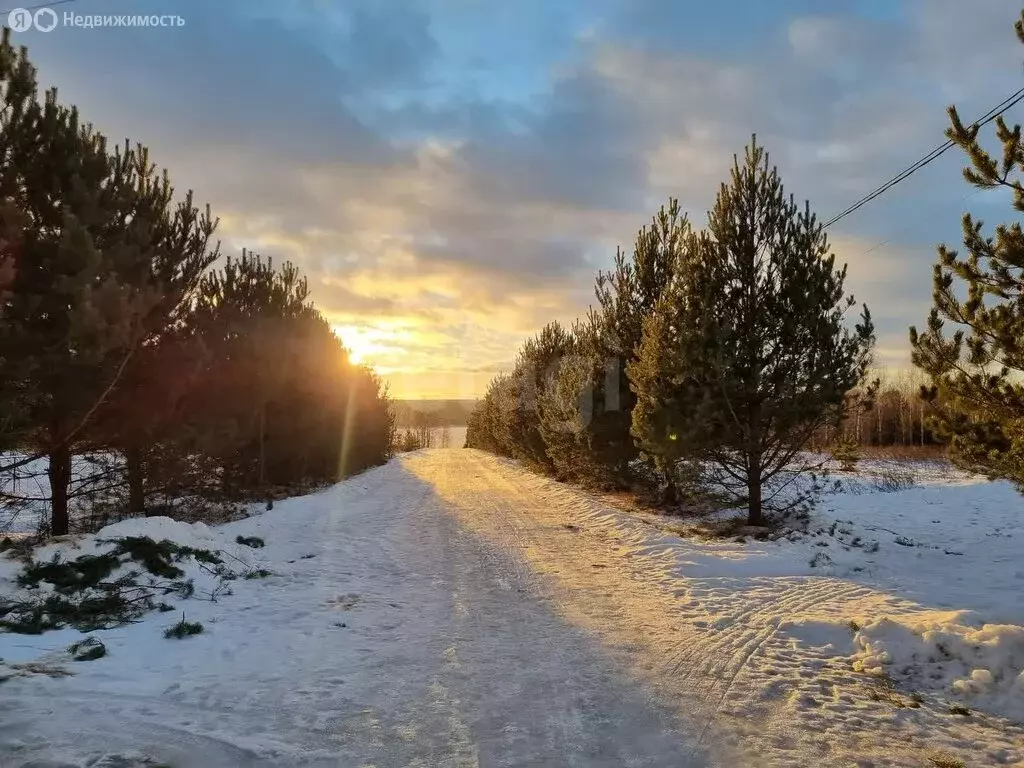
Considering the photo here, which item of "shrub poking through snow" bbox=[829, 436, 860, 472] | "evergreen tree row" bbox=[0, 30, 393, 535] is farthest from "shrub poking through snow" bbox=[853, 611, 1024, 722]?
"evergreen tree row" bbox=[0, 30, 393, 535]

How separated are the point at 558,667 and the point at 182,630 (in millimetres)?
3550

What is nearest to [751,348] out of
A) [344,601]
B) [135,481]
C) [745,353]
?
[745,353]

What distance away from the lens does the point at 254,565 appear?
8.53 metres

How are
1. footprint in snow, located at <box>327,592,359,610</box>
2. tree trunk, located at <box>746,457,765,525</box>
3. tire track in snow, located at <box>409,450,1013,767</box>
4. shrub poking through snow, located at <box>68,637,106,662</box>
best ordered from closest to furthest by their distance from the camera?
tire track in snow, located at <box>409,450,1013,767</box>, shrub poking through snow, located at <box>68,637,106,662</box>, footprint in snow, located at <box>327,592,359,610</box>, tree trunk, located at <box>746,457,765,525</box>

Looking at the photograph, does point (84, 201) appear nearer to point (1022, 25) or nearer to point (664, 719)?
point (664, 719)

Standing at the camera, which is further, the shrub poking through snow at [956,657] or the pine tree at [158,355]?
the pine tree at [158,355]

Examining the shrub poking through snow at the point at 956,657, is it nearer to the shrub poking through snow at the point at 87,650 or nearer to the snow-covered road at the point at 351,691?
the snow-covered road at the point at 351,691

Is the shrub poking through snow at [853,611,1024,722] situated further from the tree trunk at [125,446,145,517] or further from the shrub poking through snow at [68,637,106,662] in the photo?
the tree trunk at [125,446,145,517]

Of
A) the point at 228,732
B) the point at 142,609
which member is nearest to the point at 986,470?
the point at 228,732

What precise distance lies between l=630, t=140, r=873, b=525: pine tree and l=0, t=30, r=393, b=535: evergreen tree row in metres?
9.92

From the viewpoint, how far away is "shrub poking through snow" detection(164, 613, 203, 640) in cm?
545

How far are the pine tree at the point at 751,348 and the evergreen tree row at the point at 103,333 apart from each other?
9919mm

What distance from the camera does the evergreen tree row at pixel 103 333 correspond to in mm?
8797

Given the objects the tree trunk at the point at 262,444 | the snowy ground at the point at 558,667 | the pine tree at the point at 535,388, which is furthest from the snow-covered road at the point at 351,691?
the pine tree at the point at 535,388
